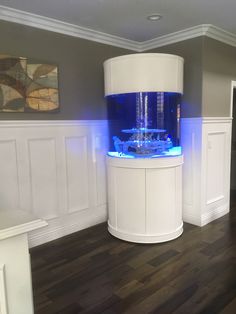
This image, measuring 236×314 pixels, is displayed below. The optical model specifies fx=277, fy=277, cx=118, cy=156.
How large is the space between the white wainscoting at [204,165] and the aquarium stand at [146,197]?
43 cm

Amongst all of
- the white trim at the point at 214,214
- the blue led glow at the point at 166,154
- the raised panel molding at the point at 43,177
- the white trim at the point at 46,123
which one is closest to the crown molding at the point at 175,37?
the white trim at the point at 46,123

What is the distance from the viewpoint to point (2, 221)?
3.84 ft

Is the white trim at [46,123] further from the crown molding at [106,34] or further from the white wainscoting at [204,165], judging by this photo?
the white wainscoting at [204,165]

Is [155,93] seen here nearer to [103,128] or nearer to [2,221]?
[103,128]

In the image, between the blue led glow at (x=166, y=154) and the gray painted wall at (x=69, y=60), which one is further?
the blue led glow at (x=166, y=154)

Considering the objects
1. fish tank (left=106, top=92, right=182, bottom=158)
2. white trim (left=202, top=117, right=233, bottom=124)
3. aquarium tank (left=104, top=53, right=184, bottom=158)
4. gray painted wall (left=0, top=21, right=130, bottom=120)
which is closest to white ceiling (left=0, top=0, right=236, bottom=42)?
gray painted wall (left=0, top=21, right=130, bottom=120)

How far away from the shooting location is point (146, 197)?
2.89 meters

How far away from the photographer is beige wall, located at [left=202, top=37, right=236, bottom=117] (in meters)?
3.21

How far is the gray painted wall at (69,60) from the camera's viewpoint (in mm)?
2680

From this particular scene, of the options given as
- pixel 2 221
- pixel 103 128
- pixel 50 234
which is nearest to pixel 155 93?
pixel 103 128

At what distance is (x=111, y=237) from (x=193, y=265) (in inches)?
38.8

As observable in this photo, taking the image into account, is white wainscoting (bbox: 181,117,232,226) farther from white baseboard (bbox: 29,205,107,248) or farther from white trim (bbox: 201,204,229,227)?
white baseboard (bbox: 29,205,107,248)

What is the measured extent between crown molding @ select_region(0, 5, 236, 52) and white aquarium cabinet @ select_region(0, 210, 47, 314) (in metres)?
2.19

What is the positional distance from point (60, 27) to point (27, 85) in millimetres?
745
